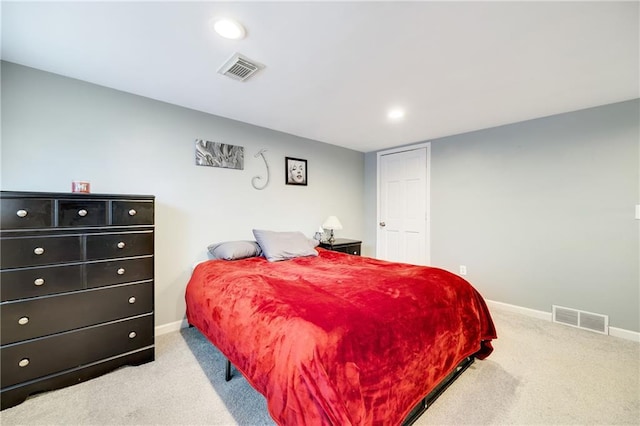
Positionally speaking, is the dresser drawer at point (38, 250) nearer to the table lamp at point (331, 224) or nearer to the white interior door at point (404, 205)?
the table lamp at point (331, 224)

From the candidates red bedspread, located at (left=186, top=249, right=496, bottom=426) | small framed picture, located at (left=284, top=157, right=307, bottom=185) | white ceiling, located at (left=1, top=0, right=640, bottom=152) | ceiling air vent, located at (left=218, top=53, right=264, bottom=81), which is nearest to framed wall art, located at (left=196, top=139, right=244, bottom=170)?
white ceiling, located at (left=1, top=0, right=640, bottom=152)

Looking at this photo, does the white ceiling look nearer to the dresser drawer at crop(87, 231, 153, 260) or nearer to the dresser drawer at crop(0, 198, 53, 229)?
the dresser drawer at crop(0, 198, 53, 229)

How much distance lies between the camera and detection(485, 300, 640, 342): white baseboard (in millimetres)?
2391

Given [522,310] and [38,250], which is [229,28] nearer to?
[38,250]

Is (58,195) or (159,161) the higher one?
(159,161)

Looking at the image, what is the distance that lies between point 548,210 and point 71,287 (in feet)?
14.7

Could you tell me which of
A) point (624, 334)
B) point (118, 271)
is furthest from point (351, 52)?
point (624, 334)

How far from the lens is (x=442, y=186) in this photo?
3666mm

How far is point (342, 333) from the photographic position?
114cm

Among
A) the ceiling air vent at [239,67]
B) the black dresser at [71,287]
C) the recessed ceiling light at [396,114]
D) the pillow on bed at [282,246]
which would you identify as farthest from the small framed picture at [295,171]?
the black dresser at [71,287]

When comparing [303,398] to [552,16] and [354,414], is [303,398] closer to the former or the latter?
[354,414]

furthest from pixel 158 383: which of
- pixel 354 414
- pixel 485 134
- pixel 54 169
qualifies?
pixel 485 134

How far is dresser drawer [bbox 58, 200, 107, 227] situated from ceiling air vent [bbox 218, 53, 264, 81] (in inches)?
52.9

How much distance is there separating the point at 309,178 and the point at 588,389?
132 inches
